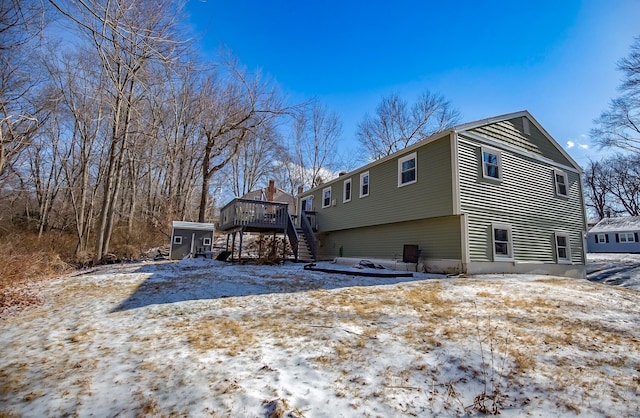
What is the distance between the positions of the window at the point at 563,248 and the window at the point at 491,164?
426cm

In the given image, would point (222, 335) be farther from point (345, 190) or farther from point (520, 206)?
point (345, 190)

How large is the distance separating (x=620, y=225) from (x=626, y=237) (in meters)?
1.66

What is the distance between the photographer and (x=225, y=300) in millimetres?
5668

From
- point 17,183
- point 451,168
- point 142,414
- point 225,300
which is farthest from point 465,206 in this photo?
point 17,183

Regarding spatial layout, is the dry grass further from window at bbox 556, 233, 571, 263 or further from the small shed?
window at bbox 556, 233, 571, 263

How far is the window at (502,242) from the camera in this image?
34.8 feet

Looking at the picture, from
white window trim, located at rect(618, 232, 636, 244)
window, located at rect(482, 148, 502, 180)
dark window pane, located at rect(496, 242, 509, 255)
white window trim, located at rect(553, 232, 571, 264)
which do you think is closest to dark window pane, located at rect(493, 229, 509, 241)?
dark window pane, located at rect(496, 242, 509, 255)

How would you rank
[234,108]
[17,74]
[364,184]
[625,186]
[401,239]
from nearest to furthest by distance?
1. [17,74]
2. [401,239]
3. [364,184]
4. [234,108]
5. [625,186]

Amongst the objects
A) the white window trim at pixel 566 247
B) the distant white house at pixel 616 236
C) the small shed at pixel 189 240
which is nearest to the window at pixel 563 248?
the white window trim at pixel 566 247

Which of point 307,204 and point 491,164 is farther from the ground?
Answer: point 491,164

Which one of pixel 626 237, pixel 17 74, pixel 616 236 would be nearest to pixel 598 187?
pixel 616 236

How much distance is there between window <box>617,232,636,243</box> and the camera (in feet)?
96.6

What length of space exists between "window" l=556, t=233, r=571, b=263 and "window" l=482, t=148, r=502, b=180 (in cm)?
426

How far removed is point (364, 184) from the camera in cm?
1444
